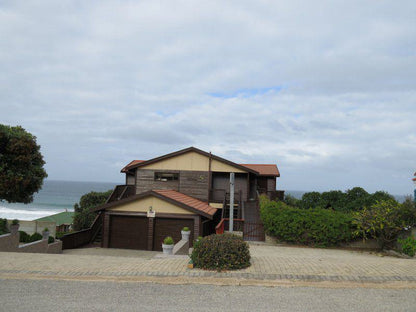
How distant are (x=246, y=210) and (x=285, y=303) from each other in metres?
15.5

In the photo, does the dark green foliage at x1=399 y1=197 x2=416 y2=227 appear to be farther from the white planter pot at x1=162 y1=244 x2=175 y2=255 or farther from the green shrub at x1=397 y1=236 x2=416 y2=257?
the white planter pot at x1=162 y1=244 x2=175 y2=255

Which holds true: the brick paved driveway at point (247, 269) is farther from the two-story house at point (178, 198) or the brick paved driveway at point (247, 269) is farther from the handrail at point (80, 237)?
the handrail at point (80, 237)

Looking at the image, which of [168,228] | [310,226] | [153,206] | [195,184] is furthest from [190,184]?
[310,226]

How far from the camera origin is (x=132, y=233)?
20.7 metres

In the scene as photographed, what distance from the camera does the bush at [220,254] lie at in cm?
963

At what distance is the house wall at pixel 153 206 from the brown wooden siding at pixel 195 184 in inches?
200

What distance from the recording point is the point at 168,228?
20.2 meters

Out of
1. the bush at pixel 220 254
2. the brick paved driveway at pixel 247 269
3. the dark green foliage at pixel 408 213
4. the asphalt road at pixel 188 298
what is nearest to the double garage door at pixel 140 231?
the brick paved driveway at pixel 247 269

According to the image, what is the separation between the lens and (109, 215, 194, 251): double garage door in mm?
20141

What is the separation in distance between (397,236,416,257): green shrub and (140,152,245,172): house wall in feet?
42.9

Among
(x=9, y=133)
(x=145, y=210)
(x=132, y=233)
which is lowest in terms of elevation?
(x=132, y=233)

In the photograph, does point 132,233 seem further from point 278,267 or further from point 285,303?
point 285,303

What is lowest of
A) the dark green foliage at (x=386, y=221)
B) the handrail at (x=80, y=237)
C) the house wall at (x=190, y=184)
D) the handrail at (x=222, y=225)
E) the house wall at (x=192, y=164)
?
the handrail at (x=80, y=237)

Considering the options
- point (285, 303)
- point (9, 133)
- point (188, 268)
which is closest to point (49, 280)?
point (188, 268)
